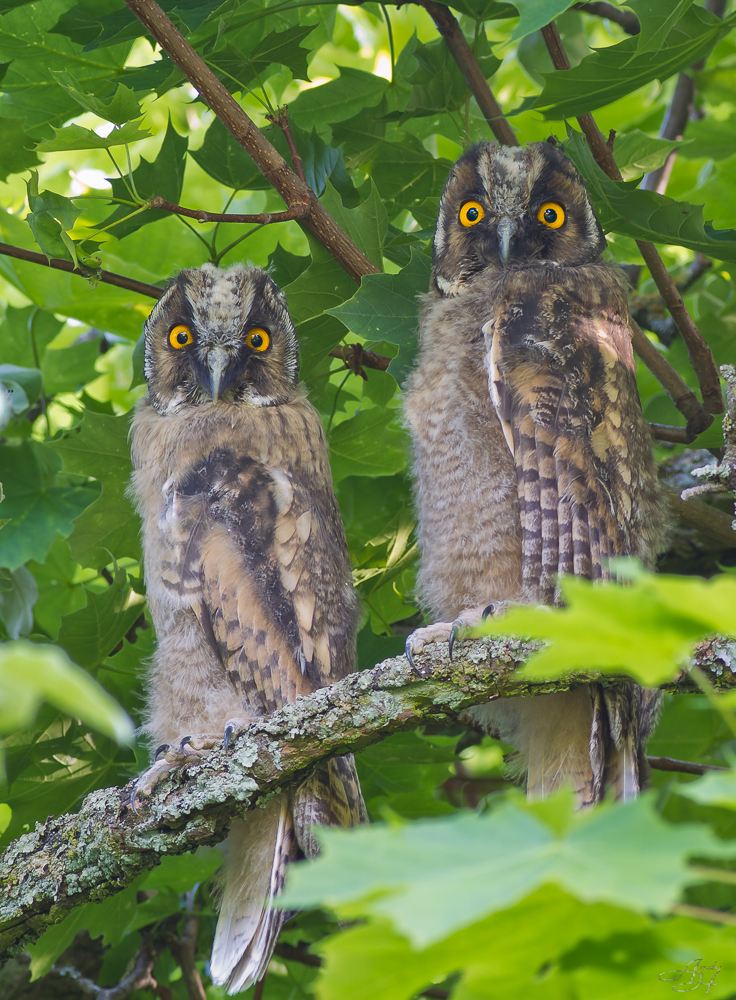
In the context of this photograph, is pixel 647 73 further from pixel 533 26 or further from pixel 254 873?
pixel 254 873

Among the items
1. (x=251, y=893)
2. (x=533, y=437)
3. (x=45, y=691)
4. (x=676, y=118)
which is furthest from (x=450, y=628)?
(x=676, y=118)

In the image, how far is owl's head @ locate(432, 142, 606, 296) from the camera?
101 inches

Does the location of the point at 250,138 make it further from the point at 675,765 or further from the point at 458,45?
the point at 675,765

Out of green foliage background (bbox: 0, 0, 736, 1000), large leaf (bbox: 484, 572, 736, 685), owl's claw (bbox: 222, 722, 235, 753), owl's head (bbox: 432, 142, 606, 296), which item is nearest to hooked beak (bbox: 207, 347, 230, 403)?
green foliage background (bbox: 0, 0, 736, 1000)

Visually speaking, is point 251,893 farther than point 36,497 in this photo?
No

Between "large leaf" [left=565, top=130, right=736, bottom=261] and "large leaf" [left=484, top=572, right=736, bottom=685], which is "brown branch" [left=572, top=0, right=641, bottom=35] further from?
"large leaf" [left=484, top=572, right=736, bottom=685]

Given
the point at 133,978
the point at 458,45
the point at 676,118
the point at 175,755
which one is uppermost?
the point at 676,118

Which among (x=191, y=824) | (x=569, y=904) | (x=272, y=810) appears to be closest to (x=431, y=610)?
(x=272, y=810)

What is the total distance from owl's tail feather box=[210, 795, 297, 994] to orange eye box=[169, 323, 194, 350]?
1289 mm

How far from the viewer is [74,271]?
2352mm

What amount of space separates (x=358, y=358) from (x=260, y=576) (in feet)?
2.65

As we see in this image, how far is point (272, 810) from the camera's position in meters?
2.25

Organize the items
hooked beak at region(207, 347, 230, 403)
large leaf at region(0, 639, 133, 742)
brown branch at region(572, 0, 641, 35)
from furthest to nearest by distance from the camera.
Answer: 1. brown branch at region(572, 0, 641, 35)
2. hooked beak at region(207, 347, 230, 403)
3. large leaf at region(0, 639, 133, 742)

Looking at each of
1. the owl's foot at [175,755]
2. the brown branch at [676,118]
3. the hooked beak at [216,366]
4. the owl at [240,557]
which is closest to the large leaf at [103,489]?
the owl at [240,557]
